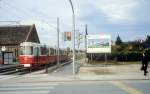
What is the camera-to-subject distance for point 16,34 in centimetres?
8744

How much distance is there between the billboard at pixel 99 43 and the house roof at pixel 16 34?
115 ft

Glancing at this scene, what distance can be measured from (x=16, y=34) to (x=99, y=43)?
129 feet

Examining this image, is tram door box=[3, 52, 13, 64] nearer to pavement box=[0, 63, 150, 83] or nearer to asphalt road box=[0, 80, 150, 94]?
pavement box=[0, 63, 150, 83]

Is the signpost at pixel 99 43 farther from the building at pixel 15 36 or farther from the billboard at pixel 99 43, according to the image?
the building at pixel 15 36

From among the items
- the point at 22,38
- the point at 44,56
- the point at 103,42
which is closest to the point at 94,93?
the point at 44,56

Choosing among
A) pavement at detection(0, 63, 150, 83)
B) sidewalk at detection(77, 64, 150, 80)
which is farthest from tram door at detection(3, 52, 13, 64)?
pavement at detection(0, 63, 150, 83)

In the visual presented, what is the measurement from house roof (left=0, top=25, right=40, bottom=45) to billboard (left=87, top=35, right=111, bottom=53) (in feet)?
115

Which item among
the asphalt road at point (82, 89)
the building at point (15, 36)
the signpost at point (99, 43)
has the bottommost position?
the asphalt road at point (82, 89)

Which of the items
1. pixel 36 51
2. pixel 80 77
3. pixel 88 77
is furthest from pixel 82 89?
pixel 36 51

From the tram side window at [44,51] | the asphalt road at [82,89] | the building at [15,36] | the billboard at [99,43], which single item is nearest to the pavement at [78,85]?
the asphalt road at [82,89]

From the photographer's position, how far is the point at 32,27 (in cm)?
9106

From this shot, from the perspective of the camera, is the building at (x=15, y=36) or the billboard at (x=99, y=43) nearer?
the billboard at (x=99, y=43)

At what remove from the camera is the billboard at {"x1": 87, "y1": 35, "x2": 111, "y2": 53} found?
171ft

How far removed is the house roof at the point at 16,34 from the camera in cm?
8519
